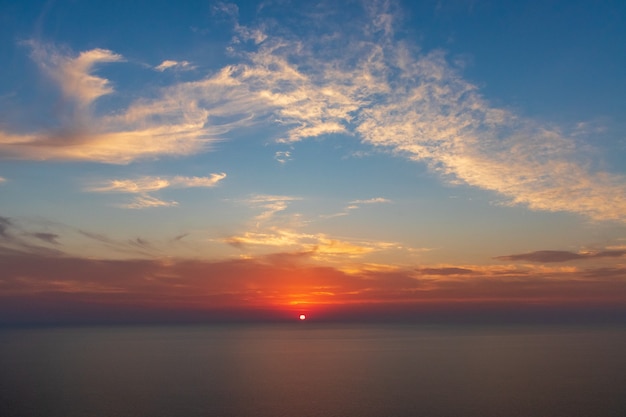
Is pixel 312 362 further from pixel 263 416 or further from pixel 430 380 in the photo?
pixel 263 416

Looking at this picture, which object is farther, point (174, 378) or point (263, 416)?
point (174, 378)

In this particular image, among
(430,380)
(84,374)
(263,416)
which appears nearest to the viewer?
(263,416)

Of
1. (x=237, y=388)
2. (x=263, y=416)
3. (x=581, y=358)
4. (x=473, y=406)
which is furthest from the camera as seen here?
(x=581, y=358)

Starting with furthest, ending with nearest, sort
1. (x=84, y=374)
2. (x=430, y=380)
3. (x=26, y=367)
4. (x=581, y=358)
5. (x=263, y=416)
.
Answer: (x=581, y=358) → (x=26, y=367) → (x=84, y=374) → (x=430, y=380) → (x=263, y=416)

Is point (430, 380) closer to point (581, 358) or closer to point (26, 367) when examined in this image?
point (581, 358)

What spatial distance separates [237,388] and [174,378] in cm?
1682

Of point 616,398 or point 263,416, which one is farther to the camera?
point 616,398

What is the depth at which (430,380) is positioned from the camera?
283 ft

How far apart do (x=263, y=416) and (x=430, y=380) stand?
37604 mm

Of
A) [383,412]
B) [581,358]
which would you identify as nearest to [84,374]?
[383,412]

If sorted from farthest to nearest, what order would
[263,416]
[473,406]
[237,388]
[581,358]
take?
[581,358]
[237,388]
[473,406]
[263,416]

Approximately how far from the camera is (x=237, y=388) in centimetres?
7894

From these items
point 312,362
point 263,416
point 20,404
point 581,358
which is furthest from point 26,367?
point 581,358

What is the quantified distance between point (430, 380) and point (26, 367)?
3226 inches
